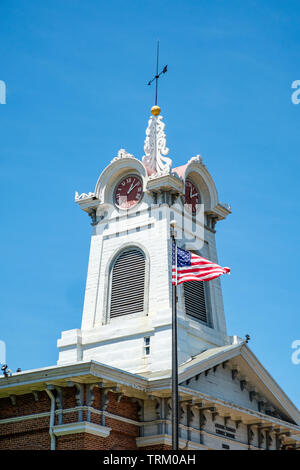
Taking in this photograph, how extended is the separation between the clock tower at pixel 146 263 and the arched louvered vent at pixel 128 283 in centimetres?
6

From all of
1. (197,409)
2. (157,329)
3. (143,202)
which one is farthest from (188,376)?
(143,202)

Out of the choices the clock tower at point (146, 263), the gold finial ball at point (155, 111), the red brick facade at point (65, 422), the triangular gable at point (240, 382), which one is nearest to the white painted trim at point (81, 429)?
the red brick facade at point (65, 422)

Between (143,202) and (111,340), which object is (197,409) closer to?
(111,340)

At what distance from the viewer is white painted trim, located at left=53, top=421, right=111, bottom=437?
2342cm

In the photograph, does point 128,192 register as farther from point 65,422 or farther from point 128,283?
point 65,422

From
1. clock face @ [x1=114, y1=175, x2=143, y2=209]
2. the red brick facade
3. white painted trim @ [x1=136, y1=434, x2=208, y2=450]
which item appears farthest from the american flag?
clock face @ [x1=114, y1=175, x2=143, y2=209]

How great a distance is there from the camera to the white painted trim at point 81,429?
23.4 metres

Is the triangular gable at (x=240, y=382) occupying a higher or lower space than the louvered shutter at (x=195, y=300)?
lower

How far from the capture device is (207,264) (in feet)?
83.1

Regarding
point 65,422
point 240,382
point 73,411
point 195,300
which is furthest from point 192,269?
point 195,300

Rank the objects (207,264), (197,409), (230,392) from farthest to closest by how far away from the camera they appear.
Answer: (230,392), (197,409), (207,264)

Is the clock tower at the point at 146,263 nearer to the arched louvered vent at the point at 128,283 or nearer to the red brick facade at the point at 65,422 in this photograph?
the arched louvered vent at the point at 128,283

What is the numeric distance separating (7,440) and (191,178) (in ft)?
58.9

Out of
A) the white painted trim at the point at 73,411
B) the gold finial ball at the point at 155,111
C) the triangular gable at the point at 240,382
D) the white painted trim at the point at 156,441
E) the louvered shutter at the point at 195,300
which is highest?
the gold finial ball at the point at 155,111
